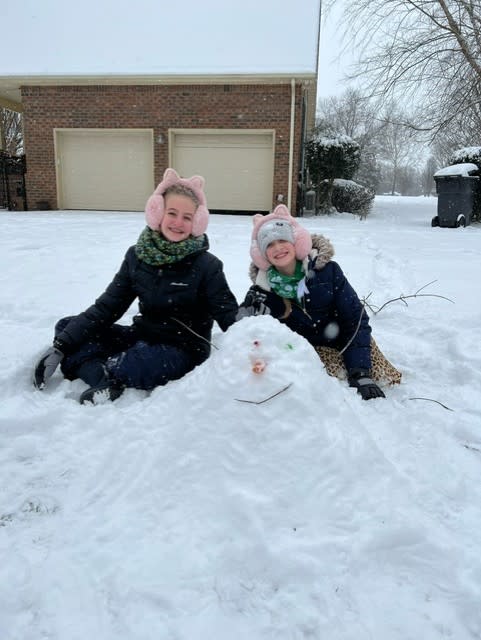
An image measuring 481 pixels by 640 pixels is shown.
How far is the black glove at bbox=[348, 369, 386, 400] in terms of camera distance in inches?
97.3

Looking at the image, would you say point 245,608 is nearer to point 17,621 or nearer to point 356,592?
point 356,592

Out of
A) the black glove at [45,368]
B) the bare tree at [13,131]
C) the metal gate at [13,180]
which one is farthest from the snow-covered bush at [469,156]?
the bare tree at [13,131]

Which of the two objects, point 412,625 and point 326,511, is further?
point 326,511

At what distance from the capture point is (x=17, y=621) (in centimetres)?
128

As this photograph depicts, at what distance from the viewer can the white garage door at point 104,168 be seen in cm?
1271

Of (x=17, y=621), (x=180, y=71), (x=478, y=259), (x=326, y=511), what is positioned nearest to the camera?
(x=17, y=621)

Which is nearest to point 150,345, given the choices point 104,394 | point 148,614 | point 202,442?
point 104,394

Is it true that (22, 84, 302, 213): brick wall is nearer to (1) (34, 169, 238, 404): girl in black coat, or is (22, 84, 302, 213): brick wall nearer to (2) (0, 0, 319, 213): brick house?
(2) (0, 0, 319, 213): brick house

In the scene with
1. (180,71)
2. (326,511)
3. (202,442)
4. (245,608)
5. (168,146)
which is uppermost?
(180,71)

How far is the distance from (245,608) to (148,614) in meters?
0.26

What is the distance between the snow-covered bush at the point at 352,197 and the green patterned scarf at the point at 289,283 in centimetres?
1346

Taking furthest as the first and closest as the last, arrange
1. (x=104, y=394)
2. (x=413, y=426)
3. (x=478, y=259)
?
(x=478, y=259) < (x=104, y=394) < (x=413, y=426)

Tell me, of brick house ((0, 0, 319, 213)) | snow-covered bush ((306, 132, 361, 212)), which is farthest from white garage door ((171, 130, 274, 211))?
snow-covered bush ((306, 132, 361, 212))

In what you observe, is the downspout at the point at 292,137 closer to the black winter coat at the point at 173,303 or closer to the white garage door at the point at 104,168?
the white garage door at the point at 104,168
